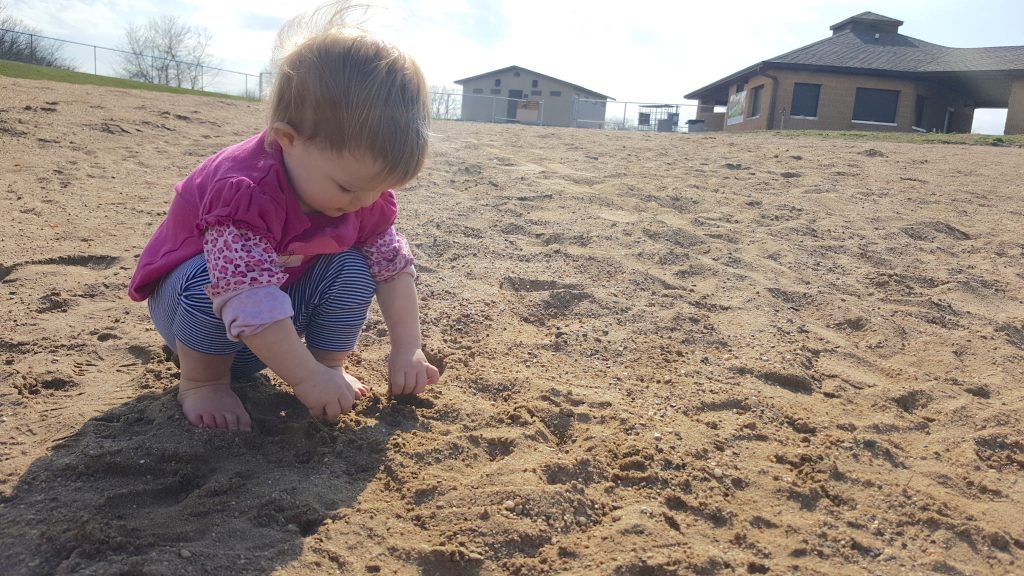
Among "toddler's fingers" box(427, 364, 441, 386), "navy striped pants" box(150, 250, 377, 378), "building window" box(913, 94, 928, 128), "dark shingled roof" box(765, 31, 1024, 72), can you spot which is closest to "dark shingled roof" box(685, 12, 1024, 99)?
"dark shingled roof" box(765, 31, 1024, 72)

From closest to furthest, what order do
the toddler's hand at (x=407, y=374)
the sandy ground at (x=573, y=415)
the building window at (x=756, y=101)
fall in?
the sandy ground at (x=573, y=415)
the toddler's hand at (x=407, y=374)
the building window at (x=756, y=101)

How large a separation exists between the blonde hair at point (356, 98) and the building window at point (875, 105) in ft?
84.8

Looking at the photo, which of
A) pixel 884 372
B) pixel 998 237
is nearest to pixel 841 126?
pixel 998 237

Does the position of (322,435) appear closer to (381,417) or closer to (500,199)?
(381,417)

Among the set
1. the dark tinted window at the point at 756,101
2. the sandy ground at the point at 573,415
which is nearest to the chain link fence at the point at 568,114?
the dark tinted window at the point at 756,101

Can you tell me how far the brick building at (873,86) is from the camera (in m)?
23.6

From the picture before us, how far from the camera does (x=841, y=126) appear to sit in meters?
23.7

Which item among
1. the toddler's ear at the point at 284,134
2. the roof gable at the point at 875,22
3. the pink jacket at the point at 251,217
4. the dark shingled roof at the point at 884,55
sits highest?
the roof gable at the point at 875,22

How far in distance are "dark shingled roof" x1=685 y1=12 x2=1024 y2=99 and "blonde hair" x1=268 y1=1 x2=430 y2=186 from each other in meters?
24.8

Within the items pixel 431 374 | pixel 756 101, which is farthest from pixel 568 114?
pixel 431 374

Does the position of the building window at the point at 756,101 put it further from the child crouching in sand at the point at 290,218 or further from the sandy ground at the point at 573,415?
the child crouching in sand at the point at 290,218

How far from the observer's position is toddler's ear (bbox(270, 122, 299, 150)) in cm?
162

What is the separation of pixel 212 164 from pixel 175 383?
28.0 inches

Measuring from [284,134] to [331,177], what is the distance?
0.48ft
